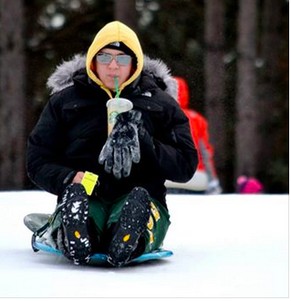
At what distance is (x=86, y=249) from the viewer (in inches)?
140

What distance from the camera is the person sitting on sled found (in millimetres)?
3596

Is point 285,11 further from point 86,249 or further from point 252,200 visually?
point 86,249

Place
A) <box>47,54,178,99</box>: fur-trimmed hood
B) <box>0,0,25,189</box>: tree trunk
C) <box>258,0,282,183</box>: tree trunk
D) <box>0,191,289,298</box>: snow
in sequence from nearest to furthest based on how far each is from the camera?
<box>0,191,289,298</box>: snow < <box>47,54,178,99</box>: fur-trimmed hood < <box>0,0,25,189</box>: tree trunk < <box>258,0,282,183</box>: tree trunk

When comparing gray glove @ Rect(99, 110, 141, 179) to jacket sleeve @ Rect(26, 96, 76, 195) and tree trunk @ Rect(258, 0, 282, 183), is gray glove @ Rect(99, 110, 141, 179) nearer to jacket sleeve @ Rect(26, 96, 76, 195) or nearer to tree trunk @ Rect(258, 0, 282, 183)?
jacket sleeve @ Rect(26, 96, 76, 195)

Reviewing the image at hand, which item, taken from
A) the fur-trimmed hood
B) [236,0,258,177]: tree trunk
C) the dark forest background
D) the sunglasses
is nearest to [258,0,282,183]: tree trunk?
the dark forest background

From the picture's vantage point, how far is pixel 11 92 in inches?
502

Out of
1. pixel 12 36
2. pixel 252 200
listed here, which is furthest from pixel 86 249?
pixel 12 36

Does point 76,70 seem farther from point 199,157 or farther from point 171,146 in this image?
point 199,157

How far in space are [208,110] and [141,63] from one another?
10.5m

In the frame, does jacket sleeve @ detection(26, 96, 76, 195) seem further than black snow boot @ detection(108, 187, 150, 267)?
Yes

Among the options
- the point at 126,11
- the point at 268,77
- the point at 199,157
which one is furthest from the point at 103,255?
the point at 268,77

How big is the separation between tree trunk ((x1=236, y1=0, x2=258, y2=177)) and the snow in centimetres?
900

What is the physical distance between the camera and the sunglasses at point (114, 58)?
147 inches

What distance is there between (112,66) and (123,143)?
0.32 meters
